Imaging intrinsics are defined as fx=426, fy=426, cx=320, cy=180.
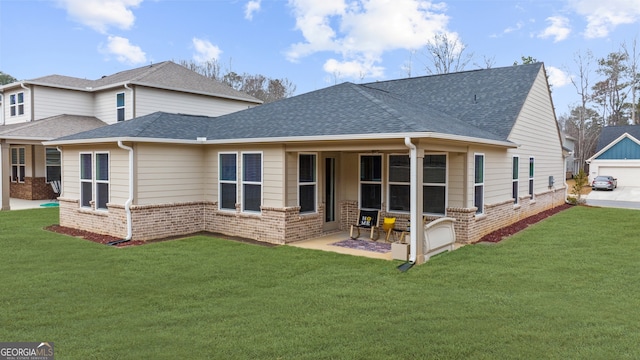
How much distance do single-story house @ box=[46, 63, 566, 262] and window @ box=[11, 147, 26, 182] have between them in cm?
1061

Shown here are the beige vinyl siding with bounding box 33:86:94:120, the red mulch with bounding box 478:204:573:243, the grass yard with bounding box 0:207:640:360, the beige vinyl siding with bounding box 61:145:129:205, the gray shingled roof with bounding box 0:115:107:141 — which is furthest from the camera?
the beige vinyl siding with bounding box 33:86:94:120

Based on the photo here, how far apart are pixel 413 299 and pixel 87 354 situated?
4.07 m

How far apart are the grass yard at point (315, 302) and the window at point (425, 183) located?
58.9 inches

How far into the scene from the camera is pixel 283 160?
10.2m

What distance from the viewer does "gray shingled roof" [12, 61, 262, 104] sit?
1969 cm

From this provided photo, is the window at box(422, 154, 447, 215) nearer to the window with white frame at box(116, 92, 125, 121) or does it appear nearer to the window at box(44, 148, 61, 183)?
the window with white frame at box(116, 92, 125, 121)

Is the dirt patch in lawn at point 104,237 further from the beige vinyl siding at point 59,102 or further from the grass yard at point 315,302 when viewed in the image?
the beige vinyl siding at point 59,102

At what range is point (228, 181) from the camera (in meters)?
11.4

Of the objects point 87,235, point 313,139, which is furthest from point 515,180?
point 87,235

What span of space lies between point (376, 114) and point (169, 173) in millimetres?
5519

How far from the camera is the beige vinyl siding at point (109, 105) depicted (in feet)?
62.6

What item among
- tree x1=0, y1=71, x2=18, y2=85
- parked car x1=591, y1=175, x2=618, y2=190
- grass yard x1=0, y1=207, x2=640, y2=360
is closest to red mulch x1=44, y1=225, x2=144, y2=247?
grass yard x1=0, y1=207, x2=640, y2=360

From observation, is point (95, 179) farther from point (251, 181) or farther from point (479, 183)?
point (479, 183)

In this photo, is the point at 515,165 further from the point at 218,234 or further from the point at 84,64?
the point at 84,64
